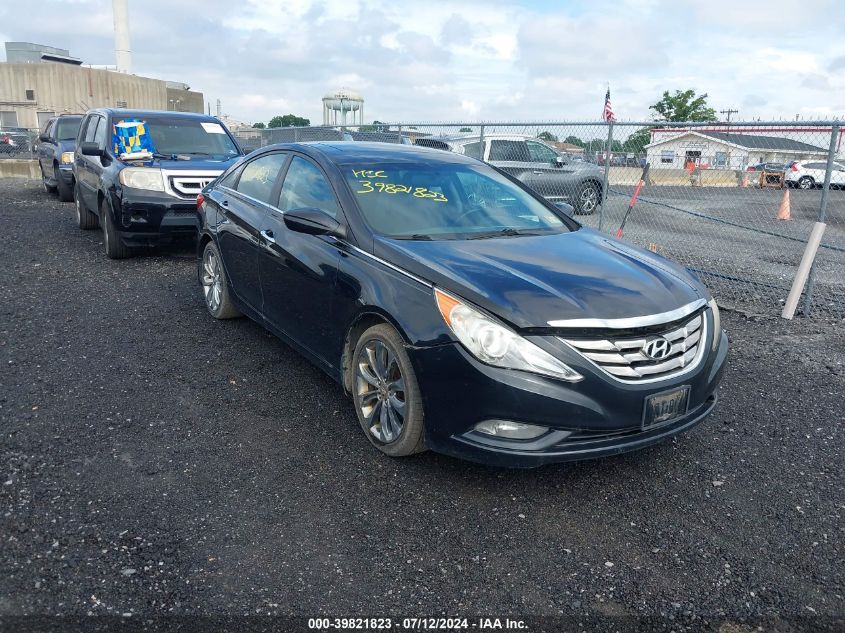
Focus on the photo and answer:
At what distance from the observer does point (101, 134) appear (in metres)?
9.45

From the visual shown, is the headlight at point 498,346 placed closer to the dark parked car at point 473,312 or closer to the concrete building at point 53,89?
the dark parked car at point 473,312

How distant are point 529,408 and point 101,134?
27.8 feet

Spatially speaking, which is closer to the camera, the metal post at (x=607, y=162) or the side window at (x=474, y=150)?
the metal post at (x=607, y=162)

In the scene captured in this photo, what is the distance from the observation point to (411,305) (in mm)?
3461

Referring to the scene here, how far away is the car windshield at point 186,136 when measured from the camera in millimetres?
9156

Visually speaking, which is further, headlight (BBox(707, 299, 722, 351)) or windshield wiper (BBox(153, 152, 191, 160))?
windshield wiper (BBox(153, 152, 191, 160))

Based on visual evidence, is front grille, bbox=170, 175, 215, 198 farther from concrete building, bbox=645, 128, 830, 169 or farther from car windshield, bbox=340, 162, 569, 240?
concrete building, bbox=645, 128, 830, 169

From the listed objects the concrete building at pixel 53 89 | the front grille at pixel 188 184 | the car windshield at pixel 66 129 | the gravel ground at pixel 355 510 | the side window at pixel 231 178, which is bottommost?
the gravel ground at pixel 355 510

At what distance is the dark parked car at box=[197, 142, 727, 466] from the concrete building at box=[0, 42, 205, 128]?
2852 inches

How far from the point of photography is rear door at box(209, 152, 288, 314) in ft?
16.8

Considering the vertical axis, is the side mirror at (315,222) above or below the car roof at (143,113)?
below

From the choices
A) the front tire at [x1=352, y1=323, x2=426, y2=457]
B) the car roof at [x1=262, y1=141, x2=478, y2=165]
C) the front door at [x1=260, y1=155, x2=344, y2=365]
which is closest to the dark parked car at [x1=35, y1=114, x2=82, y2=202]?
the car roof at [x1=262, y1=141, x2=478, y2=165]

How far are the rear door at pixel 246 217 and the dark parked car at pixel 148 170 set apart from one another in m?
2.74

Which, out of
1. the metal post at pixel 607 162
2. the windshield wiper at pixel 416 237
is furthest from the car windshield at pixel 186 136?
the windshield wiper at pixel 416 237
